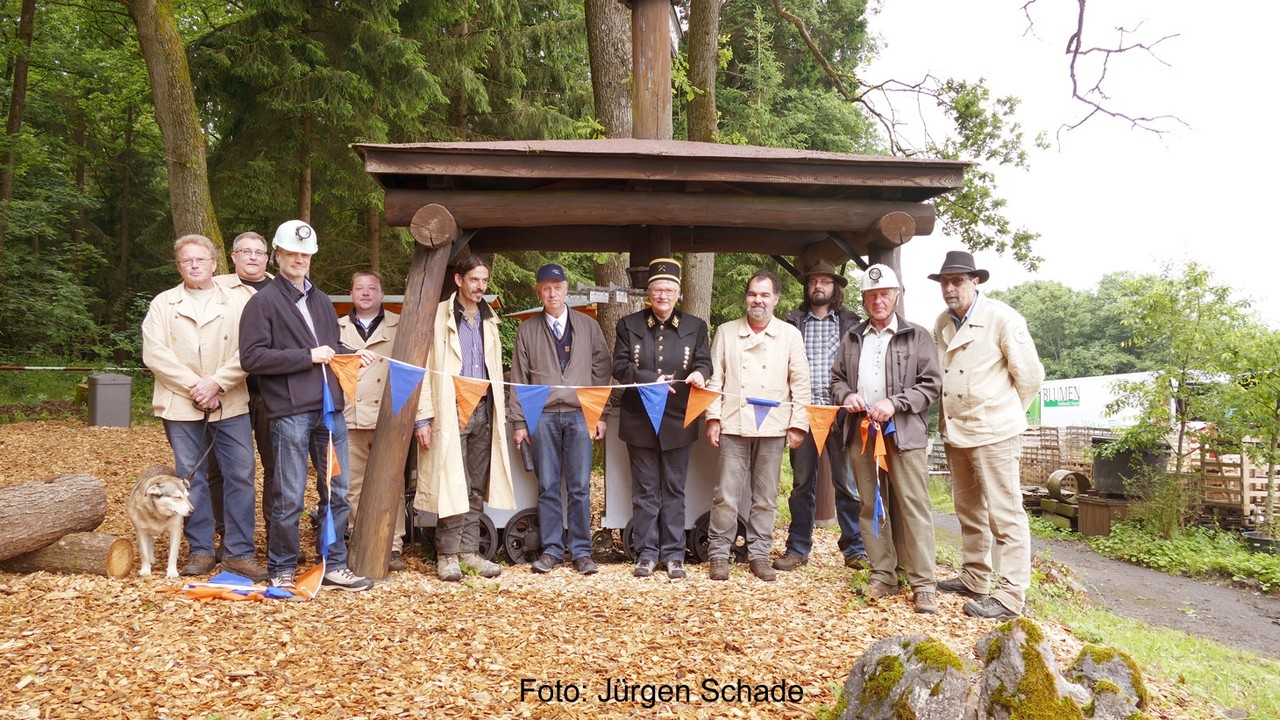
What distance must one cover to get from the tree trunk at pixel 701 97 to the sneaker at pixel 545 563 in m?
5.75

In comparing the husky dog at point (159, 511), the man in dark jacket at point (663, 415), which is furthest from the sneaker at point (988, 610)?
the husky dog at point (159, 511)

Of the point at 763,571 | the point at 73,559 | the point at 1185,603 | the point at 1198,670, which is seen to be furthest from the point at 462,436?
the point at 1185,603

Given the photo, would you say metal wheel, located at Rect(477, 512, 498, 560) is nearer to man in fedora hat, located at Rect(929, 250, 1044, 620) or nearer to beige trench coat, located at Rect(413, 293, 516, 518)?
beige trench coat, located at Rect(413, 293, 516, 518)

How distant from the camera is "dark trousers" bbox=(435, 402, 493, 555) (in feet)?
17.7

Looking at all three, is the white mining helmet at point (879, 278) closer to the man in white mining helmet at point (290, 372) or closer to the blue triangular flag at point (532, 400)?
the blue triangular flag at point (532, 400)

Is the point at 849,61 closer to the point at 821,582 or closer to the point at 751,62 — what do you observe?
the point at 751,62

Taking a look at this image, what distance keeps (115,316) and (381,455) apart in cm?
2142

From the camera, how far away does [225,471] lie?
489 centimetres

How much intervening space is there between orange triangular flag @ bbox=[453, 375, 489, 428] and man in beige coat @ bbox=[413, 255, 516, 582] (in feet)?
0.12

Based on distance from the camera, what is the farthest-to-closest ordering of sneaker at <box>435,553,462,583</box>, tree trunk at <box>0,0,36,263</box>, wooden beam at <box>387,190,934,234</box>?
1. tree trunk at <box>0,0,36,263</box>
2. wooden beam at <box>387,190,934,234</box>
3. sneaker at <box>435,553,462,583</box>

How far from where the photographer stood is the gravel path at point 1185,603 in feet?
34.1

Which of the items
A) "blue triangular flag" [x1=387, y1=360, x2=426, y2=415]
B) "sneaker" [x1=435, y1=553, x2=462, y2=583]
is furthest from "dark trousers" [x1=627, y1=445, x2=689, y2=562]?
"blue triangular flag" [x1=387, y1=360, x2=426, y2=415]

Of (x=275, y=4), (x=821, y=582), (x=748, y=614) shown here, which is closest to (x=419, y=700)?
(x=748, y=614)

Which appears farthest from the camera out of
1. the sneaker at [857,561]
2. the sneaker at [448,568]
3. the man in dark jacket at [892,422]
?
the sneaker at [857,561]
